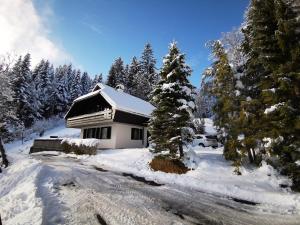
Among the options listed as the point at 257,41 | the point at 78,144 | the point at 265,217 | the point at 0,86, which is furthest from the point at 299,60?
the point at 0,86

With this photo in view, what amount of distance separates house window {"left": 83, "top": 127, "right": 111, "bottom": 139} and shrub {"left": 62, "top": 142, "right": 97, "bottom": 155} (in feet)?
13.6

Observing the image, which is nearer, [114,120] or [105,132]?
[114,120]

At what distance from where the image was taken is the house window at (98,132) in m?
28.2

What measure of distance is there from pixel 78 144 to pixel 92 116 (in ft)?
15.1

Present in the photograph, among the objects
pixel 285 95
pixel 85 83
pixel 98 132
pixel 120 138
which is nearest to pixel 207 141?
pixel 120 138

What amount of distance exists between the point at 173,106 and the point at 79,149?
41.7 ft

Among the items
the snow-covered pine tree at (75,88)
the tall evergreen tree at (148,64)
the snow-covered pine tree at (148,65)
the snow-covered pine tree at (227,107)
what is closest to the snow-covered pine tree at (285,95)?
the snow-covered pine tree at (227,107)

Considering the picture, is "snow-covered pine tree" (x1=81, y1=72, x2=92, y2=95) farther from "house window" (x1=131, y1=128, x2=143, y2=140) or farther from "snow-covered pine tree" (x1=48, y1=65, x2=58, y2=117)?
"house window" (x1=131, y1=128, x2=143, y2=140)

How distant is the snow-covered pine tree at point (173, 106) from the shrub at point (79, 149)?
8279mm

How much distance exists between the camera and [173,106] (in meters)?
16.1

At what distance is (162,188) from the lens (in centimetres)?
1002

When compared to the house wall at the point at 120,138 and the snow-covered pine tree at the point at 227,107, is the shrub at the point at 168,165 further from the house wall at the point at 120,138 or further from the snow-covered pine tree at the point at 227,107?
the house wall at the point at 120,138

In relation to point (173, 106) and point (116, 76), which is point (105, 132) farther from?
point (116, 76)

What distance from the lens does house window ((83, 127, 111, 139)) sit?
28183 millimetres
